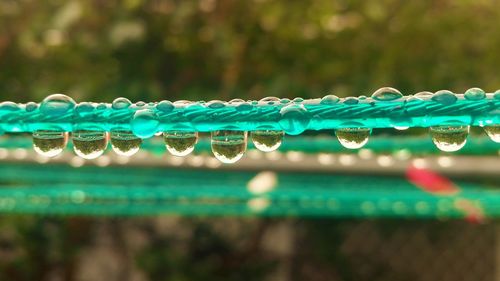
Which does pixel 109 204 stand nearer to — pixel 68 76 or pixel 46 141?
pixel 68 76

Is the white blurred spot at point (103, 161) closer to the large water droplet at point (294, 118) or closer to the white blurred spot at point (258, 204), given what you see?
the white blurred spot at point (258, 204)

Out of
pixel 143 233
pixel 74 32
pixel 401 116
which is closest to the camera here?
pixel 401 116

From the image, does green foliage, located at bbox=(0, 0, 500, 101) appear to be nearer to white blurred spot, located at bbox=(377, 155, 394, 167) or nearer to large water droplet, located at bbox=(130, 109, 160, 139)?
white blurred spot, located at bbox=(377, 155, 394, 167)

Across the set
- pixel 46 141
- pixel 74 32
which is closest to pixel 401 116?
pixel 46 141

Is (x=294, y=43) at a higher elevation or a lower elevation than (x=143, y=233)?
higher

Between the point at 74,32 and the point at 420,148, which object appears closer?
the point at 420,148

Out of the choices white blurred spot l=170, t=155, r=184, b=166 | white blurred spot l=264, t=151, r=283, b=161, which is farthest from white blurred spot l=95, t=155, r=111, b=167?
white blurred spot l=264, t=151, r=283, b=161

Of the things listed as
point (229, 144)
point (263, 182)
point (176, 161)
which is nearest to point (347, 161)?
point (176, 161)

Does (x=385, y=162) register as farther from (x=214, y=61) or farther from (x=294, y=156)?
(x=214, y=61)
